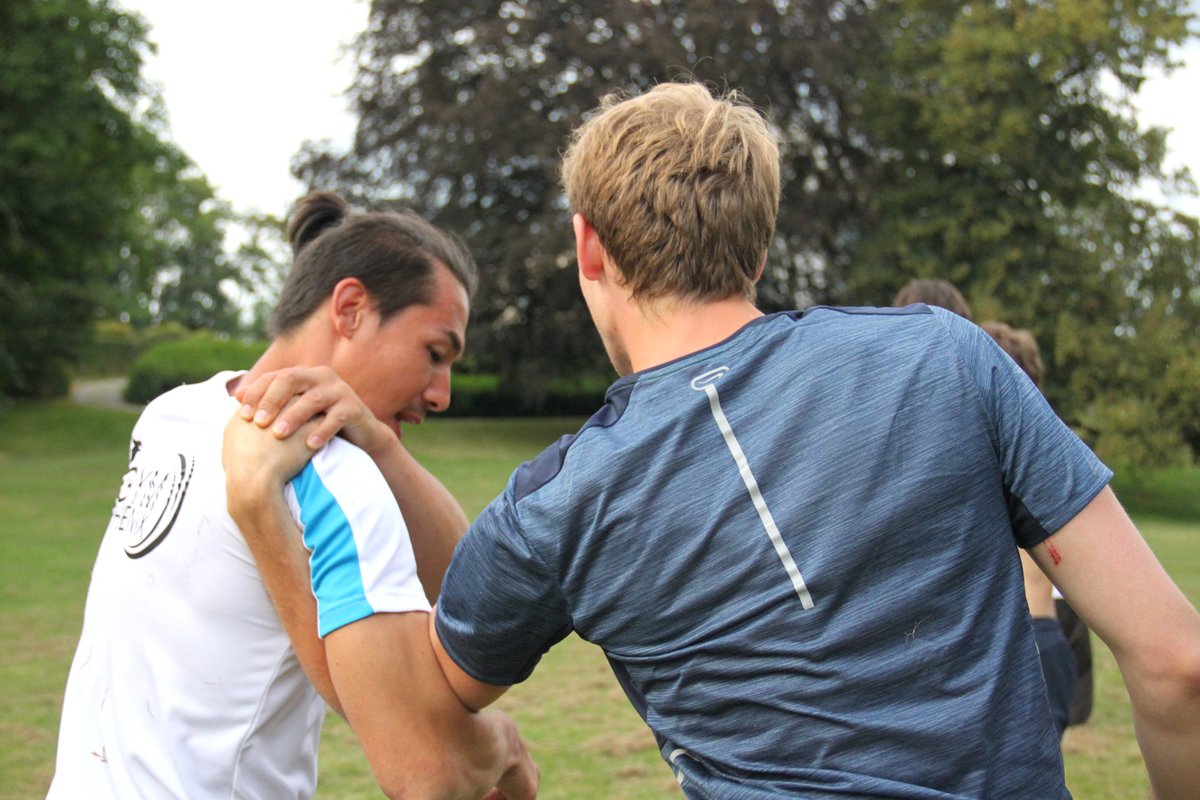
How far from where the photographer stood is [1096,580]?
1.74m

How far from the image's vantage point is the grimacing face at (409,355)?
2775 millimetres

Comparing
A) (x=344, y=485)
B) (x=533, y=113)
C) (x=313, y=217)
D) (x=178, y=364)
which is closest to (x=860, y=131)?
(x=533, y=113)

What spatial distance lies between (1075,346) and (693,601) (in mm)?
31989

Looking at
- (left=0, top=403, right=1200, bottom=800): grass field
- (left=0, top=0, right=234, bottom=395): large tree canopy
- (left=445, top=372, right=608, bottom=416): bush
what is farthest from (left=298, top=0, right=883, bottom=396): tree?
(left=0, top=403, right=1200, bottom=800): grass field

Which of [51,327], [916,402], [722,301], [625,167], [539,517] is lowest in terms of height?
[51,327]

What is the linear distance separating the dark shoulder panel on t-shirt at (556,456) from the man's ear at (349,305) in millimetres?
1032

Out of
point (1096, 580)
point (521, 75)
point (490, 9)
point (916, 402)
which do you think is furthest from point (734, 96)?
point (490, 9)

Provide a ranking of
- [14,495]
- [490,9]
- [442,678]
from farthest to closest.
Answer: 1. [490,9]
2. [14,495]
3. [442,678]

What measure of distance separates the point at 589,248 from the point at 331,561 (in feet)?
2.41

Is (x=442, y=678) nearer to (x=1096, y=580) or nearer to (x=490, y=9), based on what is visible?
(x=1096, y=580)

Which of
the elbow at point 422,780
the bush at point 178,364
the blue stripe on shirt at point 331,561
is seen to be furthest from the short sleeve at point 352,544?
the bush at point 178,364

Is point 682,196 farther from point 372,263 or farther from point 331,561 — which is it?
point 372,263

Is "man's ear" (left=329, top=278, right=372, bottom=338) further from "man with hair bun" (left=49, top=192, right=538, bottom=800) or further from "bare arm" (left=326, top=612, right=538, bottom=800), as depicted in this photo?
"bare arm" (left=326, top=612, right=538, bottom=800)

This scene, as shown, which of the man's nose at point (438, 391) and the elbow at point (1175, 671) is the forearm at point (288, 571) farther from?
the elbow at point (1175, 671)
